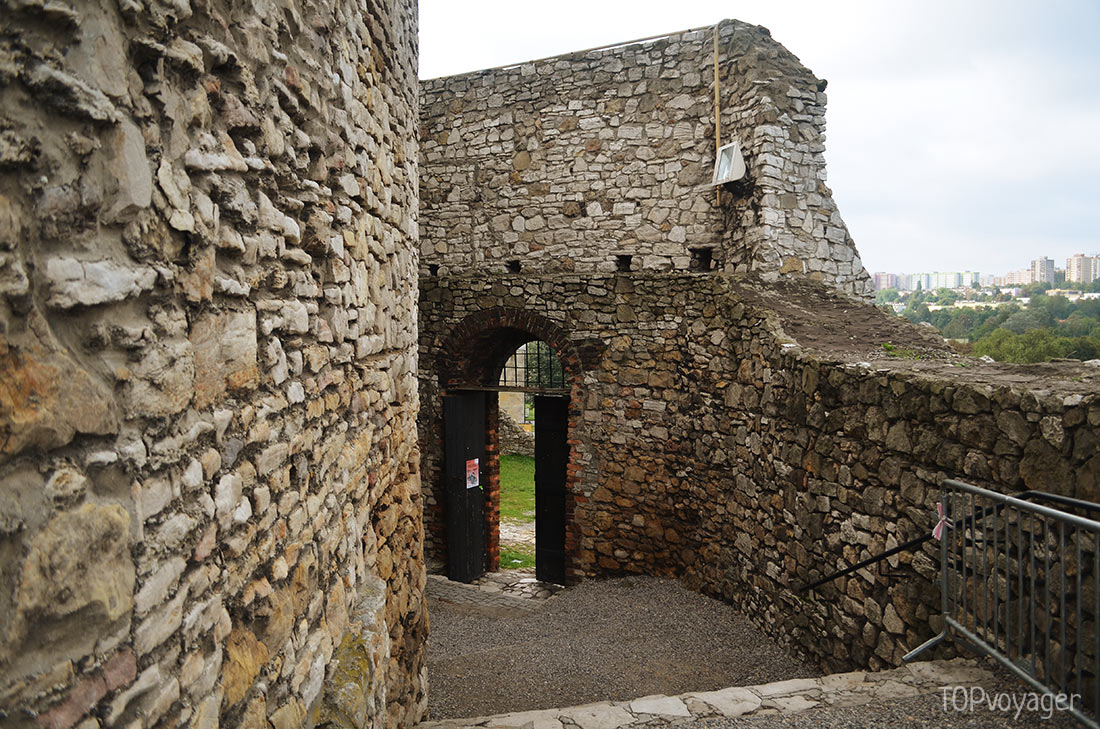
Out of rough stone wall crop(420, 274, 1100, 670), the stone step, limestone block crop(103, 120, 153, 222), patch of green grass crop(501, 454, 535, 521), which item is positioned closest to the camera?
limestone block crop(103, 120, 153, 222)

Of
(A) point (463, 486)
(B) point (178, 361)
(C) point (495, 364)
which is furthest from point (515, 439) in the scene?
(B) point (178, 361)

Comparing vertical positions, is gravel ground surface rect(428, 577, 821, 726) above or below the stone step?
below

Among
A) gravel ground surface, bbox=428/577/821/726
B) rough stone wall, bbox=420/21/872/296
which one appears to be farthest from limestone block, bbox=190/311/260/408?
rough stone wall, bbox=420/21/872/296

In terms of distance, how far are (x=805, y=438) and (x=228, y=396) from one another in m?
4.58

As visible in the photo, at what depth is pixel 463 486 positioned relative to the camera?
9234mm

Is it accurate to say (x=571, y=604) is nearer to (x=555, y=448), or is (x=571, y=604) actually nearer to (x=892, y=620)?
(x=555, y=448)

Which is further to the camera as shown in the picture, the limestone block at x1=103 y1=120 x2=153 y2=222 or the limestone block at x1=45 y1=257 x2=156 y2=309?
the limestone block at x1=103 y1=120 x2=153 y2=222

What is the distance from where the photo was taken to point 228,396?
169 centimetres

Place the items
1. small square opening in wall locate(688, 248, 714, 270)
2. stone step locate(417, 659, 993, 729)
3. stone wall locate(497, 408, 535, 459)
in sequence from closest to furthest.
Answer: stone step locate(417, 659, 993, 729)
small square opening in wall locate(688, 248, 714, 270)
stone wall locate(497, 408, 535, 459)

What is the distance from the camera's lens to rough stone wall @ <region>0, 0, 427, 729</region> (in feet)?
Result: 3.41

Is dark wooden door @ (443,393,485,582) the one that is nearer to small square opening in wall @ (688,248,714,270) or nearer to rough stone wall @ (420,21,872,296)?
rough stone wall @ (420,21,872,296)

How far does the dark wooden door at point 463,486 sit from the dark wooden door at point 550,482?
0.88 meters

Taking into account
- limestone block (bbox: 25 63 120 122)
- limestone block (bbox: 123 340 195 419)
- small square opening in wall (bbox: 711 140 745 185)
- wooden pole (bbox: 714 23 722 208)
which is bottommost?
limestone block (bbox: 123 340 195 419)

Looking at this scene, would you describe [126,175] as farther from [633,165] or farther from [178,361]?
[633,165]
